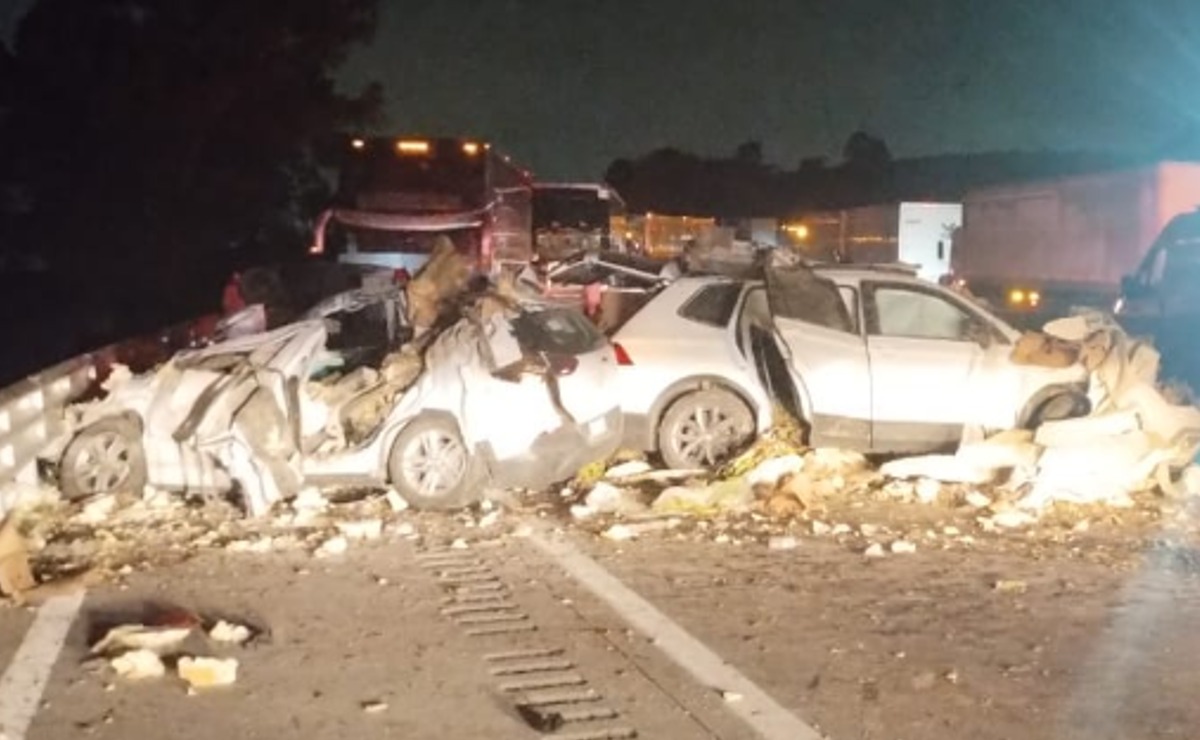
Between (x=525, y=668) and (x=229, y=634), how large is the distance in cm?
149

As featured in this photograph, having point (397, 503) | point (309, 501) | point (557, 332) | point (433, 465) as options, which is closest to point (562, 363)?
point (557, 332)

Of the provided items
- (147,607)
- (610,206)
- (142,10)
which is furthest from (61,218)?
(147,607)

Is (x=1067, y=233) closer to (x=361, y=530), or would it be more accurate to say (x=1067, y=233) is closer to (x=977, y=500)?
(x=977, y=500)

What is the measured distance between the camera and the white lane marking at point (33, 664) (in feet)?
23.6

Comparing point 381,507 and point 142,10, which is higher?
point 142,10

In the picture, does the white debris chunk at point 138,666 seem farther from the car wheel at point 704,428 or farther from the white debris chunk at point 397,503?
the car wheel at point 704,428

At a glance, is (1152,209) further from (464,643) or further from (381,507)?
(464,643)

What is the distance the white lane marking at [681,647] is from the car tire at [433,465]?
38.0 inches

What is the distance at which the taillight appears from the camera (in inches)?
488

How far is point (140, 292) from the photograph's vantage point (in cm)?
4356

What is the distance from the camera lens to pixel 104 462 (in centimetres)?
1220

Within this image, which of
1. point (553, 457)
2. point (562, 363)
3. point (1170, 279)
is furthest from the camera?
point (1170, 279)

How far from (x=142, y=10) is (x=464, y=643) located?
Result: 37.3 meters

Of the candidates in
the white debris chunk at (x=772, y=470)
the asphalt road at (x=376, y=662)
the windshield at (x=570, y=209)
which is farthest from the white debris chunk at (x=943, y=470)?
the windshield at (x=570, y=209)
